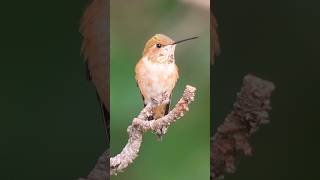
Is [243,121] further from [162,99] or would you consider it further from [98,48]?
[98,48]

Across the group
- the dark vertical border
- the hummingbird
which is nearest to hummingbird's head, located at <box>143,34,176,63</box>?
the hummingbird

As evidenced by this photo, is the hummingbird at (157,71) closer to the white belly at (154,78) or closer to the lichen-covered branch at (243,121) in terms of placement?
Result: the white belly at (154,78)

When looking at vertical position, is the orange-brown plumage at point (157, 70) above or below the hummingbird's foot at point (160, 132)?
above

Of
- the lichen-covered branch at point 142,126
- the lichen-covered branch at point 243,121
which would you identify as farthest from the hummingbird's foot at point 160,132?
the lichen-covered branch at point 243,121

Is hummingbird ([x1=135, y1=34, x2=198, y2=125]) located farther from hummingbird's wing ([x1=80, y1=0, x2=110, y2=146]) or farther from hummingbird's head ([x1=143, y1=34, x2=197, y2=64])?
hummingbird's wing ([x1=80, y1=0, x2=110, y2=146])

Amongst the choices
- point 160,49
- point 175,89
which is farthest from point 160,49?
point 175,89
